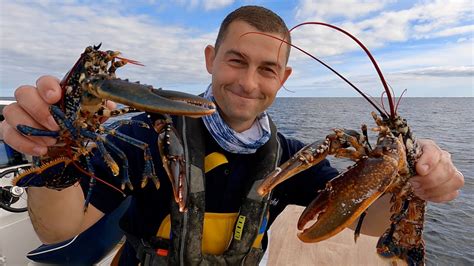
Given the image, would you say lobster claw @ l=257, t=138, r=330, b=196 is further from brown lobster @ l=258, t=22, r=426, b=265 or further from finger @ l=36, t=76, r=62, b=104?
finger @ l=36, t=76, r=62, b=104

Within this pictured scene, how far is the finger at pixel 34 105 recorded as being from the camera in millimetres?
1650

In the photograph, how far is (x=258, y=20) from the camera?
2.57m

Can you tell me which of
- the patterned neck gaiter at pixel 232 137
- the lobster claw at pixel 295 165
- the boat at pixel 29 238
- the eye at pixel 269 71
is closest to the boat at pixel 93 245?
the boat at pixel 29 238

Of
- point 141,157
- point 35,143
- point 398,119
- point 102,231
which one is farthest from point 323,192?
point 102,231

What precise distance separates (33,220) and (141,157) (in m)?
0.75

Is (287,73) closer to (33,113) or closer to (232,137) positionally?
(232,137)

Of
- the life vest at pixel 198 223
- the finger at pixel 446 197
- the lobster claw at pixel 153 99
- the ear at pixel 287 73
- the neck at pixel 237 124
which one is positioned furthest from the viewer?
the ear at pixel 287 73

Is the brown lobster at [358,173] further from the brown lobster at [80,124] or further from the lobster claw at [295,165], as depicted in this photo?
the brown lobster at [80,124]

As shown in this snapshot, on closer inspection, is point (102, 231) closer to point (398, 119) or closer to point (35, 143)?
point (35, 143)

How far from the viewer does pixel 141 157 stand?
8.31 feet

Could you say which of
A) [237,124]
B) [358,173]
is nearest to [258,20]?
[237,124]

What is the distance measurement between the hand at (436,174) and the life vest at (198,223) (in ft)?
3.24

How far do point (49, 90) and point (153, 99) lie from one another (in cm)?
56

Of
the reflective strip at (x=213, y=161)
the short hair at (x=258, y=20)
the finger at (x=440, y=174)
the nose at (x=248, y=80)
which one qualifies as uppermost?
the short hair at (x=258, y=20)
